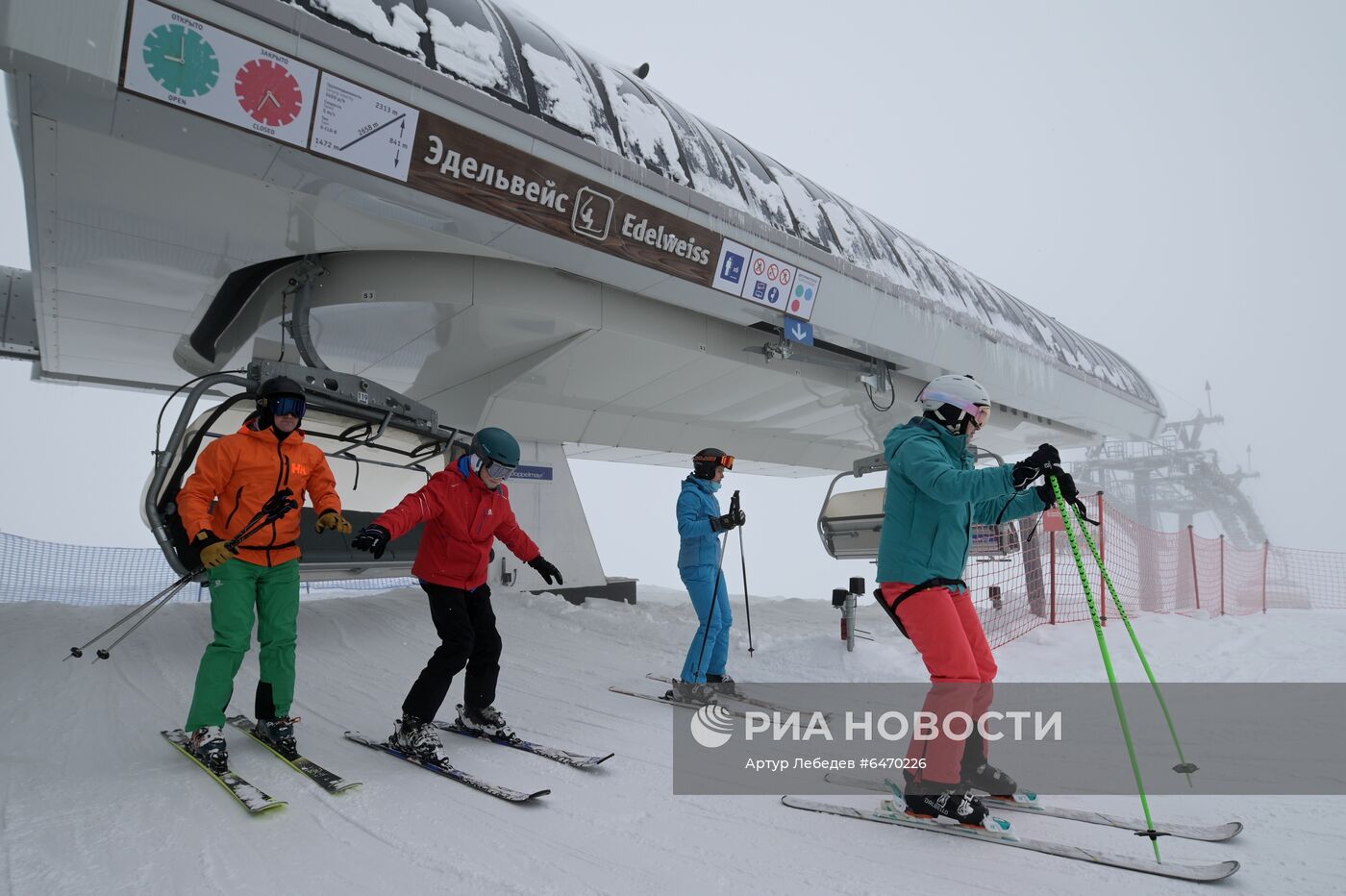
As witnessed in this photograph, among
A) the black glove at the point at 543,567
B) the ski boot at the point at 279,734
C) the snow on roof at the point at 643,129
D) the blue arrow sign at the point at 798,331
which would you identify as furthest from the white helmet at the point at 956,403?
the blue arrow sign at the point at 798,331

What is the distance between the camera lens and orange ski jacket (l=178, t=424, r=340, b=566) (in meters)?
3.42

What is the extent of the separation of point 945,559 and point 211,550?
3.04 metres

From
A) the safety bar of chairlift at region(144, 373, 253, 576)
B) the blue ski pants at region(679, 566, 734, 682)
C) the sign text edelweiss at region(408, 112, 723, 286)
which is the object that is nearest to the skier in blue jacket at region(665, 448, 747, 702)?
the blue ski pants at region(679, 566, 734, 682)

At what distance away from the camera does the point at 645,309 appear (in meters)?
7.87

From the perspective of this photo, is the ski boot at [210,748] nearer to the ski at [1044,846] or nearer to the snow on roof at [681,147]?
the ski at [1044,846]

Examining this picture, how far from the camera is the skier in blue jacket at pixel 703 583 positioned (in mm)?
5043

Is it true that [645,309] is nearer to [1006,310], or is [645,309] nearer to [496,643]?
[496,643]

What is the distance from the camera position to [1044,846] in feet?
7.68

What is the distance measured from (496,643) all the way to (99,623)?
537cm

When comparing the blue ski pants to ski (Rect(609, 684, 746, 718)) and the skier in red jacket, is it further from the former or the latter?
the skier in red jacket

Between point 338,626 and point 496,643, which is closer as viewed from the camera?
point 496,643

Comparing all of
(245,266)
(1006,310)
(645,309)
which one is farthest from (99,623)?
(1006,310)

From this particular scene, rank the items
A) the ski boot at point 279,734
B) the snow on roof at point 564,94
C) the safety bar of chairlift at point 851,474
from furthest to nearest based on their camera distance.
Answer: the safety bar of chairlift at point 851,474, the snow on roof at point 564,94, the ski boot at point 279,734

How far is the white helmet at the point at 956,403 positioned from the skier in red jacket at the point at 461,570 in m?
1.98
